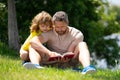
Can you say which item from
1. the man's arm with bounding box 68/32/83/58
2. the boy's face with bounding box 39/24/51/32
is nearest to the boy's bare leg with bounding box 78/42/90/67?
the man's arm with bounding box 68/32/83/58

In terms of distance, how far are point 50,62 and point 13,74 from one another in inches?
61.5

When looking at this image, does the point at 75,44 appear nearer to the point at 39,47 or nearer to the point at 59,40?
the point at 59,40

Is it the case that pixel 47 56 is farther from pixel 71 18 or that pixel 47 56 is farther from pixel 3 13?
pixel 71 18

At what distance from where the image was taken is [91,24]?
18344 mm

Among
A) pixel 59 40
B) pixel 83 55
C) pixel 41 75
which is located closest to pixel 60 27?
pixel 59 40

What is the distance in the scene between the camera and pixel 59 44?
8.73m

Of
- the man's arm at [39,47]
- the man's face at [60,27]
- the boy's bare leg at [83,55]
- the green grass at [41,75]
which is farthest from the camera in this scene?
the man's face at [60,27]

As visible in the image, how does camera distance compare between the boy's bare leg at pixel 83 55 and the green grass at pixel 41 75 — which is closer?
the green grass at pixel 41 75

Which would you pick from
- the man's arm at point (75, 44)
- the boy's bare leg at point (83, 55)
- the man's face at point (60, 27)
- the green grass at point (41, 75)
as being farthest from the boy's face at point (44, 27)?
the green grass at point (41, 75)

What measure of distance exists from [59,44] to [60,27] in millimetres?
318

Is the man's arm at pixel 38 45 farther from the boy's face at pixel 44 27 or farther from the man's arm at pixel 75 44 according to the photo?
the man's arm at pixel 75 44

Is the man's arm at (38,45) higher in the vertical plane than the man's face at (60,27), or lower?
lower

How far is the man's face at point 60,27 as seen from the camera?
8.60m

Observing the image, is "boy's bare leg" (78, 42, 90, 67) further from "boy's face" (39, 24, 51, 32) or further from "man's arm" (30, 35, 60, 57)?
"boy's face" (39, 24, 51, 32)
